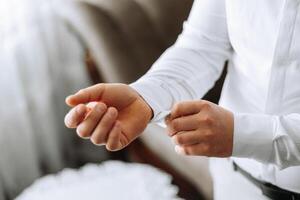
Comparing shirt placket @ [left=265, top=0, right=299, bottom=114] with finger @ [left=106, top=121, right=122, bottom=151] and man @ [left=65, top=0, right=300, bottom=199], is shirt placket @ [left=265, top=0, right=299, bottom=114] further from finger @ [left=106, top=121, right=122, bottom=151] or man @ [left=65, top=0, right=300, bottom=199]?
finger @ [left=106, top=121, right=122, bottom=151]

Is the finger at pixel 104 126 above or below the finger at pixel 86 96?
below

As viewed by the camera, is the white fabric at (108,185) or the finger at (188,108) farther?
the white fabric at (108,185)

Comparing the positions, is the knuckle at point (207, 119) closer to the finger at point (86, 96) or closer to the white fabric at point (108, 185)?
the finger at point (86, 96)

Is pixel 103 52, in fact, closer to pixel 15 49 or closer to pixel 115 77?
pixel 115 77

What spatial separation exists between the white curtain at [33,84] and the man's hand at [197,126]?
90 centimetres

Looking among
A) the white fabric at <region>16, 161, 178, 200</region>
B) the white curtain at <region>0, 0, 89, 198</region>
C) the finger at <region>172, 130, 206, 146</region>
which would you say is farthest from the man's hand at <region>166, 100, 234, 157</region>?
the white curtain at <region>0, 0, 89, 198</region>

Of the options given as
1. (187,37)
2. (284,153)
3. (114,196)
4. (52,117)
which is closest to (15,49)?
(52,117)

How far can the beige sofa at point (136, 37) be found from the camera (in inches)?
47.4

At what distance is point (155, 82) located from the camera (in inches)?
29.2

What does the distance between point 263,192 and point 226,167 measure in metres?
0.11

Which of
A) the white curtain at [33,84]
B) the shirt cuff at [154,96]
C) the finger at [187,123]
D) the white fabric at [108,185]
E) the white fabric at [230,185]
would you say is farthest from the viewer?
the white curtain at [33,84]

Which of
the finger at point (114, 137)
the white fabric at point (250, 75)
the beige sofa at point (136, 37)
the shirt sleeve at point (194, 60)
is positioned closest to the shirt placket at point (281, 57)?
the white fabric at point (250, 75)

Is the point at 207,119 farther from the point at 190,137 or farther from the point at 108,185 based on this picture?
the point at 108,185

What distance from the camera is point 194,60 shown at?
2.61ft
